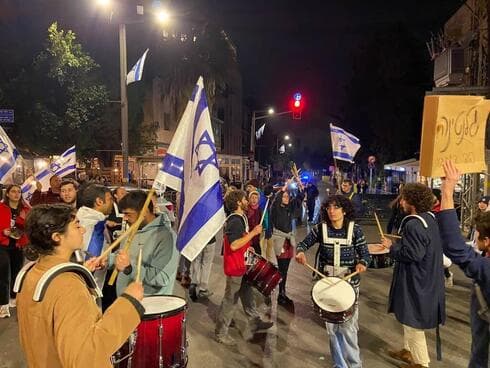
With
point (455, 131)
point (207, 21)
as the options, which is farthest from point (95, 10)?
point (455, 131)

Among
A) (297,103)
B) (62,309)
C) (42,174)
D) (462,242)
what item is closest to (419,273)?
(462,242)

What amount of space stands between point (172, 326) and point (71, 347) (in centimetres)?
142

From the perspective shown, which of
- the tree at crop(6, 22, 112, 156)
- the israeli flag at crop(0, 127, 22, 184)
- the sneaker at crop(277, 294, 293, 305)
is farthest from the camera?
the tree at crop(6, 22, 112, 156)

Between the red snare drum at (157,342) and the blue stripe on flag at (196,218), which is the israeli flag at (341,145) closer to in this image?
the blue stripe on flag at (196,218)

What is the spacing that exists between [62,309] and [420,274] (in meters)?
3.80

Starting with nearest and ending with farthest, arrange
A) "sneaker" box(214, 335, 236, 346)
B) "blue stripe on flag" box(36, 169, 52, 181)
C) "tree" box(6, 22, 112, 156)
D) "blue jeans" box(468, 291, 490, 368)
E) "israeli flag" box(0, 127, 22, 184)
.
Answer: "blue jeans" box(468, 291, 490, 368), "sneaker" box(214, 335, 236, 346), "israeli flag" box(0, 127, 22, 184), "blue stripe on flag" box(36, 169, 52, 181), "tree" box(6, 22, 112, 156)

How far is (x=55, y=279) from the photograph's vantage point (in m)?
2.23

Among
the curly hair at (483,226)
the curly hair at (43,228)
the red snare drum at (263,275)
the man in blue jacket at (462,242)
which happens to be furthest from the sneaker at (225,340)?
the curly hair at (43,228)

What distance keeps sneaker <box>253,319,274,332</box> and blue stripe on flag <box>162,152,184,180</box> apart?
3.18m

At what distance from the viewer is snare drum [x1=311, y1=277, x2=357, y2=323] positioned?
4.32m

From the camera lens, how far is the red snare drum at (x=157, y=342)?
3287 millimetres

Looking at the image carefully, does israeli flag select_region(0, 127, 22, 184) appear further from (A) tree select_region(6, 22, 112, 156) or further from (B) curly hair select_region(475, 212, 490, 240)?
(A) tree select_region(6, 22, 112, 156)

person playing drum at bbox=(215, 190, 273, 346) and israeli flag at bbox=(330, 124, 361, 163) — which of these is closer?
person playing drum at bbox=(215, 190, 273, 346)

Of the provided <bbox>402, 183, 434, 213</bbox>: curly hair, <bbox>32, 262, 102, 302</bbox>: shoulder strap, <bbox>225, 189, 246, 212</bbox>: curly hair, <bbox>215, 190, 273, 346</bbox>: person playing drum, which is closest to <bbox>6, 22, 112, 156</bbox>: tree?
<bbox>225, 189, 246, 212</bbox>: curly hair
